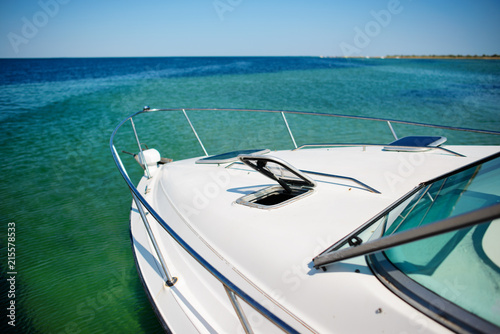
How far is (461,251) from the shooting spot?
1.01m

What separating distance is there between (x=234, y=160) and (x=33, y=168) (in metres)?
6.07

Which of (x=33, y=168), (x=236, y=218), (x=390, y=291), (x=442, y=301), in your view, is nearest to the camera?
(x=442, y=301)

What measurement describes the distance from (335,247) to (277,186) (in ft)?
3.15

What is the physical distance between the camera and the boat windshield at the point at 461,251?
2.88ft

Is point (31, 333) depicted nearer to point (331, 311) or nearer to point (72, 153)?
point (331, 311)

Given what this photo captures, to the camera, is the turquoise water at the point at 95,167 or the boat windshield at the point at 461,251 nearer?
the boat windshield at the point at 461,251

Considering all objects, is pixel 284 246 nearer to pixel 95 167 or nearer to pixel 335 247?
pixel 335 247

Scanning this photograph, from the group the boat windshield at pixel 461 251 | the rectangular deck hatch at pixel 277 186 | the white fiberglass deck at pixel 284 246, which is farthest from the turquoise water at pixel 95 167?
the boat windshield at pixel 461 251

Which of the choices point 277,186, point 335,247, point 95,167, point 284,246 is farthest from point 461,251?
point 95,167

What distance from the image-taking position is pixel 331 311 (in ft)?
3.69

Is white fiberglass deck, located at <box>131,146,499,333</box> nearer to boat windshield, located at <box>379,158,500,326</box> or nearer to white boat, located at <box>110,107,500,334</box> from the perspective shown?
white boat, located at <box>110,107,500,334</box>

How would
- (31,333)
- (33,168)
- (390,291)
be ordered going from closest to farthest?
1. (390,291)
2. (31,333)
3. (33,168)

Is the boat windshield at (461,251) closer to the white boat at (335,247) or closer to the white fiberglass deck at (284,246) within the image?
the white boat at (335,247)

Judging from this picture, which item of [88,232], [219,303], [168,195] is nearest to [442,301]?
[219,303]
